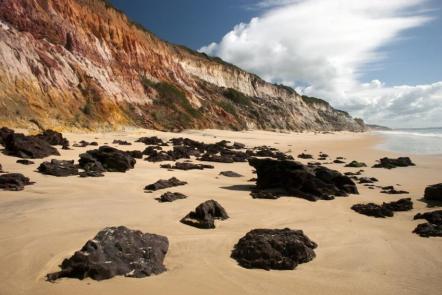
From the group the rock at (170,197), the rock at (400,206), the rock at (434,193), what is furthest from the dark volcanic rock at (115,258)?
the rock at (434,193)

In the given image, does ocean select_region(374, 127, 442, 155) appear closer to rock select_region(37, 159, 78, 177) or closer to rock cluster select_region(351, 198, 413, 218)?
rock cluster select_region(351, 198, 413, 218)

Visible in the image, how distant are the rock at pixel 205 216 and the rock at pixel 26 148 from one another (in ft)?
27.9

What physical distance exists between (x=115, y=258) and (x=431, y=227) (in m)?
5.12

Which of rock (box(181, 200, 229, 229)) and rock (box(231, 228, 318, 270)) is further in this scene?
rock (box(181, 200, 229, 229))

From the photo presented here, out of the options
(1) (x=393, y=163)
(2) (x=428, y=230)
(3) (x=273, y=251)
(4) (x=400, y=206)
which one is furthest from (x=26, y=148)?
(1) (x=393, y=163)

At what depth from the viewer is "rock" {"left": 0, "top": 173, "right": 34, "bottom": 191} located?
784 centimetres

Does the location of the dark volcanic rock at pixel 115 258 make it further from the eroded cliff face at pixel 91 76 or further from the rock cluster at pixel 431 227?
the eroded cliff face at pixel 91 76

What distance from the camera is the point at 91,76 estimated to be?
32.1m

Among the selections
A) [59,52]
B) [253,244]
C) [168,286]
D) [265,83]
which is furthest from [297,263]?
[265,83]

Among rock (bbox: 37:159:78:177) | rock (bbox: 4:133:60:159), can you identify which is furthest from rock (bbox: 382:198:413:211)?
rock (bbox: 4:133:60:159)

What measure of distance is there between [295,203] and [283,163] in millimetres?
1553

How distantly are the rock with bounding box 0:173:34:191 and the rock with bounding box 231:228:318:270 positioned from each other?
5.42 metres

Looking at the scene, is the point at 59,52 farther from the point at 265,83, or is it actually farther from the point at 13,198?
the point at 265,83

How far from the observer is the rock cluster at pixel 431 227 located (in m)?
6.05
